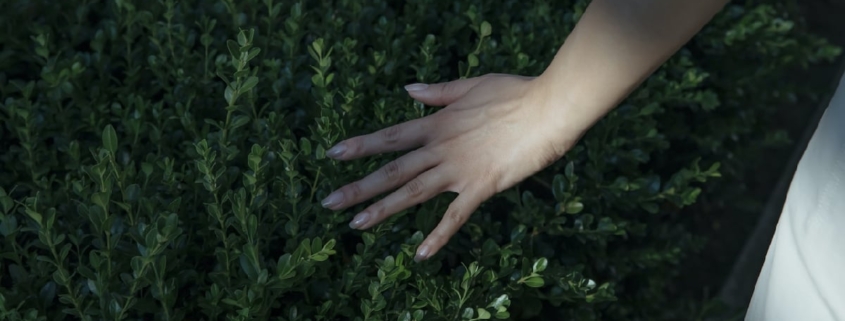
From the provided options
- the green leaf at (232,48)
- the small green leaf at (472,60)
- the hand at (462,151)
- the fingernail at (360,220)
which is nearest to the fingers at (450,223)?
the hand at (462,151)

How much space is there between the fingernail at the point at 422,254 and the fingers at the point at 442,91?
1.13 ft

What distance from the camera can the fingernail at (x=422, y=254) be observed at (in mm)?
1768

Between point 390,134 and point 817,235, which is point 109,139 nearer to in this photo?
point 390,134

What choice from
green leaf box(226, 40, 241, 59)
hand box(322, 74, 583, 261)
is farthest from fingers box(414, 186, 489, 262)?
green leaf box(226, 40, 241, 59)

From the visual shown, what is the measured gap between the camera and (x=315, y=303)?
183 centimetres

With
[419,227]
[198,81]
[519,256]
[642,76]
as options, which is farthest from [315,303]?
[642,76]

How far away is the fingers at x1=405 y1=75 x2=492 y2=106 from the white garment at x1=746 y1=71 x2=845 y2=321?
0.64m

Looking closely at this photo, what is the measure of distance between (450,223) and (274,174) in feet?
1.18

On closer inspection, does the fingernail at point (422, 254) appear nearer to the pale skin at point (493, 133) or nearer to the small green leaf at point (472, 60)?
the pale skin at point (493, 133)

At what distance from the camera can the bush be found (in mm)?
1646

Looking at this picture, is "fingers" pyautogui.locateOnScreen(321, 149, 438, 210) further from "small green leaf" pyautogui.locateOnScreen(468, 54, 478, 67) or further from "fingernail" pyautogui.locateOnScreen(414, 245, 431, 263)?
"small green leaf" pyautogui.locateOnScreen(468, 54, 478, 67)

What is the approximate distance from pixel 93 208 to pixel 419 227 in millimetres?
610

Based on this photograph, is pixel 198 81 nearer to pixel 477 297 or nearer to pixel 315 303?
pixel 315 303

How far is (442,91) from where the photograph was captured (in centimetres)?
198
